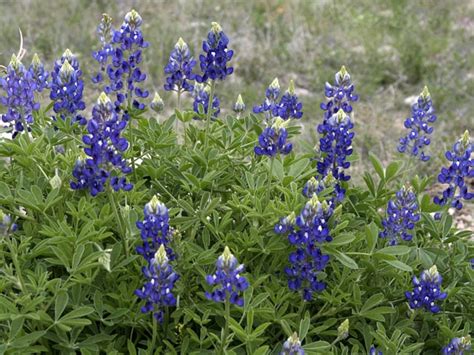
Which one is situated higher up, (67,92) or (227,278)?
(67,92)

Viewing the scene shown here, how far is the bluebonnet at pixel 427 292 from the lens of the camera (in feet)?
8.67

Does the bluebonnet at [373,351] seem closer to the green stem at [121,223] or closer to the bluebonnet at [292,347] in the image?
the bluebonnet at [292,347]

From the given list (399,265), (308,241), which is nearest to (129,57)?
(308,241)

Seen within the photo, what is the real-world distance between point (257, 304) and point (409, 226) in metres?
0.74

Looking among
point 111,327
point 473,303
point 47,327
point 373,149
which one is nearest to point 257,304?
point 111,327

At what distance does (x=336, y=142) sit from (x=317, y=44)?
15.7 ft

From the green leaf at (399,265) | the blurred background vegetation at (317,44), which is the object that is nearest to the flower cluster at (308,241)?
the green leaf at (399,265)

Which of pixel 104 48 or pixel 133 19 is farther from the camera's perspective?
pixel 104 48

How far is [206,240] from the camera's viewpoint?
8.91 feet

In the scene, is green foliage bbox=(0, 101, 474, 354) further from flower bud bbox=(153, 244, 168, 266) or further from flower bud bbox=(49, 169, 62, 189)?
flower bud bbox=(153, 244, 168, 266)

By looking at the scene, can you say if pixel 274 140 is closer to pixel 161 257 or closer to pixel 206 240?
pixel 206 240

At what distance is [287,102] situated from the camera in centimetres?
322

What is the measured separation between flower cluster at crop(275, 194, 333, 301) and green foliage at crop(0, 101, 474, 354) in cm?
6

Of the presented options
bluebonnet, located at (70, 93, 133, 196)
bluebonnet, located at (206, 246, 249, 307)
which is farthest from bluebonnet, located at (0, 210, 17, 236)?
bluebonnet, located at (206, 246, 249, 307)
